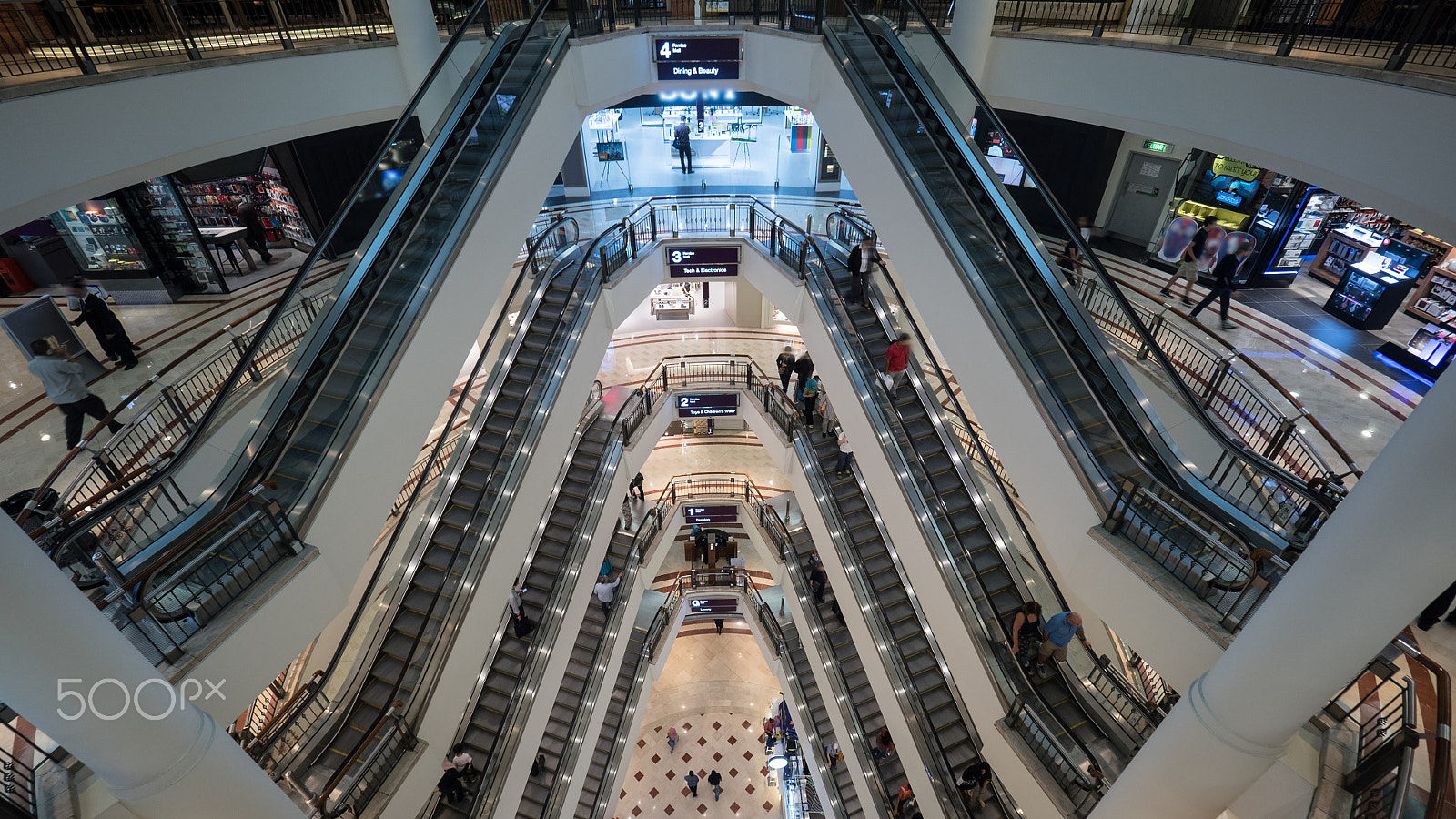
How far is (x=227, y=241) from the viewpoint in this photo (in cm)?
1067

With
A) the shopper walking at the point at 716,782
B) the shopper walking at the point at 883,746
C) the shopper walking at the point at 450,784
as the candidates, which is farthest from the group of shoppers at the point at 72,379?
the shopper walking at the point at 716,782

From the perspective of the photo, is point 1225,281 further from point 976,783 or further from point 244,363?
point 244,363

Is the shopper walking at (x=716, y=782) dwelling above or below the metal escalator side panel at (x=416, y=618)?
below

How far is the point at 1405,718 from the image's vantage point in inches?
161

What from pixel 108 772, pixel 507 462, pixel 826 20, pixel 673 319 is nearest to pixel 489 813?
pixel 507 462

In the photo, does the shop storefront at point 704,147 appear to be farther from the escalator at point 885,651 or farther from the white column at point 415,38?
the escalator at point 885,651

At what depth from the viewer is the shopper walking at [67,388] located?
619 centimetres

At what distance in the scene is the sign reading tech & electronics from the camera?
10484mm

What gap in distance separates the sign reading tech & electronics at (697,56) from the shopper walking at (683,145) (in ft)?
16.1

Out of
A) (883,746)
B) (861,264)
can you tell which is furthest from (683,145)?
(883,746)

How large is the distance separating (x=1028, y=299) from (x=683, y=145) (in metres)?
11.7

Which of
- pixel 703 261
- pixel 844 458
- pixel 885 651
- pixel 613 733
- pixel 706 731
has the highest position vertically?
pixel 703 261

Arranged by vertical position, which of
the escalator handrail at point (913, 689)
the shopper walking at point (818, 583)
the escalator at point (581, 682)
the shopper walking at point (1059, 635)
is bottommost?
the escalator at point (581, 682)

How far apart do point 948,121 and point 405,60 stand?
7.63 metres
